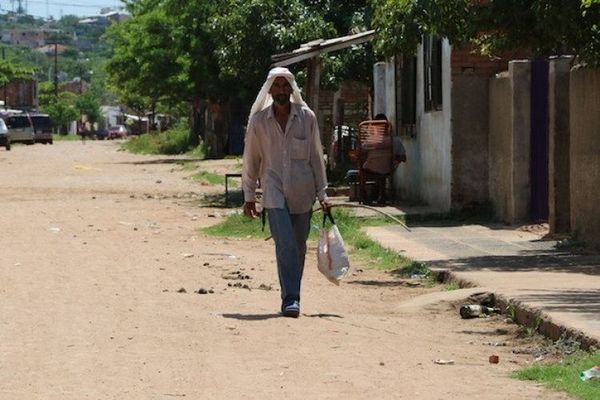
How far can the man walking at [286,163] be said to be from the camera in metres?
11.7

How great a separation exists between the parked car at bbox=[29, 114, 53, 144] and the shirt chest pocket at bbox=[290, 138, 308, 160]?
77279mm

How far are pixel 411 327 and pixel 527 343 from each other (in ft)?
3.46

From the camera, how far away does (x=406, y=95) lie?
27.1 metres

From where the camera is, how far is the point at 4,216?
80.4 ft

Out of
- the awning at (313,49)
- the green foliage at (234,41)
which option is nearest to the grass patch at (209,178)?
the green foliage at (234,41)

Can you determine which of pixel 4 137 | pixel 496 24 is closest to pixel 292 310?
pixel 496 24

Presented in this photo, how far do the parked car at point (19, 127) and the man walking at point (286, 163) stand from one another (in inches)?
2773

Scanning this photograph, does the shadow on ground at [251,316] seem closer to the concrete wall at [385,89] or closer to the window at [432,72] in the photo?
the window at [432,72]

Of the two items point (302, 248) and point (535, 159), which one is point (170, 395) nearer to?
point (302, 248)

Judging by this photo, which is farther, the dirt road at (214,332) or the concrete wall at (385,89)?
the concrete wall at (385,89)

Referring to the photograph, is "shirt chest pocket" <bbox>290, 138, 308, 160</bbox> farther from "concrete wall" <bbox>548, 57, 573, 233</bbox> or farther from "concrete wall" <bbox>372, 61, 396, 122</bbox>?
"concrete wall" <bbox>372, 61, 396, 122</bbox>

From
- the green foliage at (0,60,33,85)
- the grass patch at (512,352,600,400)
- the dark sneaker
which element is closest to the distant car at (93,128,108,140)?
the green foliage at (0,60,33,85)

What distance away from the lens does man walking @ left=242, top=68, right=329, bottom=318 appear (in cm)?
1167

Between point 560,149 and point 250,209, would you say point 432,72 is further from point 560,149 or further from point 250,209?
point 250,209
